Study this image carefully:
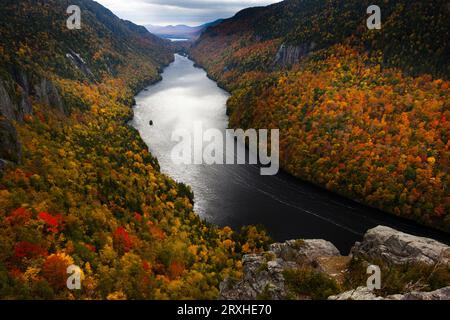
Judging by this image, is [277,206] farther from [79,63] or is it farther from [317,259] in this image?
[79,63]

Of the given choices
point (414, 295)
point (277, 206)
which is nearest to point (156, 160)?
point (277, 206)

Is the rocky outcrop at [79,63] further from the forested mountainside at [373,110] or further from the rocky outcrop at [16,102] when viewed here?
the rocky outcrop at [16,102]

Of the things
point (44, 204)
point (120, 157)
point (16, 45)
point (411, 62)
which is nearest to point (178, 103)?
point (16, 45)

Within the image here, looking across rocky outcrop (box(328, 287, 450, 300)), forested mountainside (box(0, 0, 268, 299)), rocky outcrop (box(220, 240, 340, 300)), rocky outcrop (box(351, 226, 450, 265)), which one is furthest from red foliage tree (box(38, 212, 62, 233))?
rocky outcrop (box(351, 226, 450, 265))

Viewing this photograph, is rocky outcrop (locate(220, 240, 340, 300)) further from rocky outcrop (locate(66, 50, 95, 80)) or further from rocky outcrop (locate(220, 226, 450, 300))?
rocky outcrop (locate(66, 50, 95, 80))

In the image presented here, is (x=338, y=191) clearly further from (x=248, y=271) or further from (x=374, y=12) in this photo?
(x=374, y=12)
